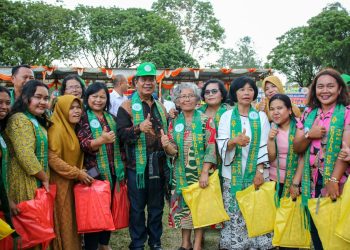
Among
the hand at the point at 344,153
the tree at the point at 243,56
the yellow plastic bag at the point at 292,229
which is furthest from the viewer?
the tree at the point at 243,56

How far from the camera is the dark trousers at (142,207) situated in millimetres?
3588

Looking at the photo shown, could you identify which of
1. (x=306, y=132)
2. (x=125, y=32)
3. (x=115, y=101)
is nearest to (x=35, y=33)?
(x=125, y=32)

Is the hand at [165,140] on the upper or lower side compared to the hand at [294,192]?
upper

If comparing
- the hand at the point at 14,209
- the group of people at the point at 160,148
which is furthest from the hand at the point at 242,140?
the hand at the point at 14,209

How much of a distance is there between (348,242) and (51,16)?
25.2 meters

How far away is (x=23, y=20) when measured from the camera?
23.0 metres

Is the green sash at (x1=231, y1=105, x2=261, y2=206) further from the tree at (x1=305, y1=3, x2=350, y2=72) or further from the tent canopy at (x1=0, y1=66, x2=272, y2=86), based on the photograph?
the tree at (x1=305, y1=3, x2=350, y2=72)

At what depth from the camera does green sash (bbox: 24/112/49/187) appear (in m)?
3.01

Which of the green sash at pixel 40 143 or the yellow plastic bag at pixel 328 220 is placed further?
the green sash at pixel 40 143

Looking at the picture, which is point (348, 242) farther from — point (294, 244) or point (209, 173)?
point (209, 173)

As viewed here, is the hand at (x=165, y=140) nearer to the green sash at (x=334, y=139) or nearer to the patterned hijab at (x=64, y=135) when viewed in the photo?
the patterned hijab at (x=64, y=135)

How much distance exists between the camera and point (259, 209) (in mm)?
3172

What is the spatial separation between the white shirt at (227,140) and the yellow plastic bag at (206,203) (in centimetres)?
15

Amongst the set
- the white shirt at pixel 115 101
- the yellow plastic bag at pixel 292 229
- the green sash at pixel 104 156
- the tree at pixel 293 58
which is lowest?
the yellow plastic bag at pixel 292 229
